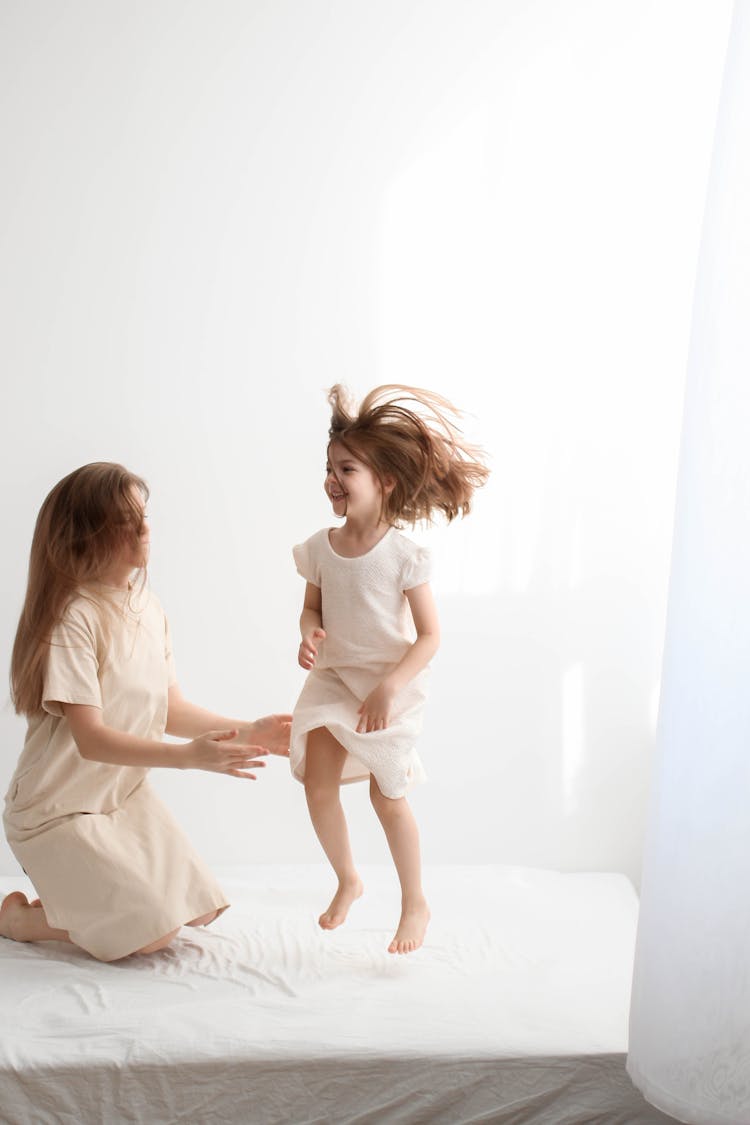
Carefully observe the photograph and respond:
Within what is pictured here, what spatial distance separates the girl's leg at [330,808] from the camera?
1.80 meters

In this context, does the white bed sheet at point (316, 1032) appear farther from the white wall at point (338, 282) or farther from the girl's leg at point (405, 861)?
the white wall at point (338, 282)

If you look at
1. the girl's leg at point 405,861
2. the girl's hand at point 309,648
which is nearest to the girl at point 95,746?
the girl's hand at point 309,648

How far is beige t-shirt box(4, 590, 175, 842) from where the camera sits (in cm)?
177

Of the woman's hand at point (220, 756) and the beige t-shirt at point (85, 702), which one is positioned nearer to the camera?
the woman's hand at point (220, 756)

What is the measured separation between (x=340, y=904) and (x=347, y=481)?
0.65 metres

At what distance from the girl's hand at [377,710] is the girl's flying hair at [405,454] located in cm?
28

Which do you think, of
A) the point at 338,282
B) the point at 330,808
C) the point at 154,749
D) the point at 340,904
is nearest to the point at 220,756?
the point at 154,749

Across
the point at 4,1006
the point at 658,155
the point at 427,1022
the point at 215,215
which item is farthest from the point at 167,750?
the point at 658,155

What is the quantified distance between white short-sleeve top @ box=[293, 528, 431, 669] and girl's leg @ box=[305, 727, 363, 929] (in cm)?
13

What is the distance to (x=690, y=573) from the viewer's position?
1.37 meters

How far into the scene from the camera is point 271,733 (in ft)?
6.01

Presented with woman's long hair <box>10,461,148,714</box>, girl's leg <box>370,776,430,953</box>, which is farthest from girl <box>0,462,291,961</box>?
girl's leg <box>370,776,430,953</box>

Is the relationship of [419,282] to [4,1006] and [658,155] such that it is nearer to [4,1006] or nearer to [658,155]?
[658,155]

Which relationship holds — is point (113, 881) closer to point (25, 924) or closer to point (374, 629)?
point (25, 924)
